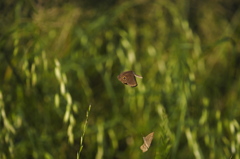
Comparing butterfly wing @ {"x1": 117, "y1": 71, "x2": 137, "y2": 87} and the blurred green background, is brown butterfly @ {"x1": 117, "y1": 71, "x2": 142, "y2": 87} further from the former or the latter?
the blurred green background

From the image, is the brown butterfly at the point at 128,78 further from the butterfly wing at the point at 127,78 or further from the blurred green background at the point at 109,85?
the blurred green background at the point at 109,85

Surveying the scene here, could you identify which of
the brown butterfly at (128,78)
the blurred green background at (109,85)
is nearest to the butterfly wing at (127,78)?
the brown butterfly at (128,78)

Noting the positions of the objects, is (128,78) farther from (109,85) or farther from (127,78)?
(109,85)

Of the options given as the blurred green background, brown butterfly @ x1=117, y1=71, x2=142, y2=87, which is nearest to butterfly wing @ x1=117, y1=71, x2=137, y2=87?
brown butterfly @ x1=117, y1=71, x2=142, y2=87

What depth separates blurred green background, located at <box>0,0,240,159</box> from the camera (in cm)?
128

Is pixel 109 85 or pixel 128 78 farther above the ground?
pixel 128 78

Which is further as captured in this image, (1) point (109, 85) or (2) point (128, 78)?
(1) point (109, 85)

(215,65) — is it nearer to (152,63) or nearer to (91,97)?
(152,63)

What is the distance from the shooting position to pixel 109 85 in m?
1.59

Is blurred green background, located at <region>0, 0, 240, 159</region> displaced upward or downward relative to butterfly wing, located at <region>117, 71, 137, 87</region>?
downward

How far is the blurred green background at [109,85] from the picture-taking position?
4.19ft

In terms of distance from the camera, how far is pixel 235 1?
2.52m

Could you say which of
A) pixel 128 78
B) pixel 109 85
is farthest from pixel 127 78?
pixel 109 85

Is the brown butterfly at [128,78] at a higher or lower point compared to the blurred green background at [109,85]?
higher
